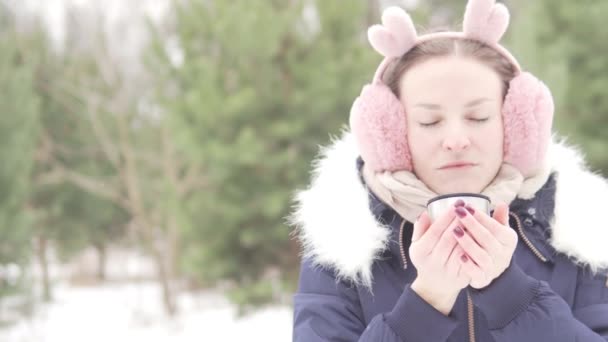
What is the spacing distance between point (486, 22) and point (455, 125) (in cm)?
20

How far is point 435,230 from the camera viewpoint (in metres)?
0.83

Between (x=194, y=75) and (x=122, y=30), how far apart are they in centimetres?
251

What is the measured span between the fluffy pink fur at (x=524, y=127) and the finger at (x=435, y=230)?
0.91 feet

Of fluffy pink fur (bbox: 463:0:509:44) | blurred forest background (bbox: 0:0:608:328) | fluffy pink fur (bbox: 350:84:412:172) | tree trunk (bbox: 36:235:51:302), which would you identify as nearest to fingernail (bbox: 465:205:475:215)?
fluffy pink fur (bbox: 350:84:412:172)

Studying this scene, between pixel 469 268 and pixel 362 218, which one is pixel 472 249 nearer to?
pixel 469 268

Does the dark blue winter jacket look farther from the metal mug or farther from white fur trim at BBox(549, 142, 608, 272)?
the metal mug

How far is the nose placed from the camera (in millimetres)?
980

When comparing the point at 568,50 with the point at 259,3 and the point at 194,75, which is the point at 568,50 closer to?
the point at 259,3

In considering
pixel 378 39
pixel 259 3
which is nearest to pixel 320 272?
pixel 378 39

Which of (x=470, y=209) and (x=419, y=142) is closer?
(x=470, y=209)

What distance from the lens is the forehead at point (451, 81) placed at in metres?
1.00

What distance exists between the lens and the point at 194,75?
748 cm

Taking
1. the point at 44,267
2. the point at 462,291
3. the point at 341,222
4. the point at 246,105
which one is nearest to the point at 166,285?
the point at 246,105

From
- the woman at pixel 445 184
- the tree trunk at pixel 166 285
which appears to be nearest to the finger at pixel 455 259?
the woman at pixel 445 184
